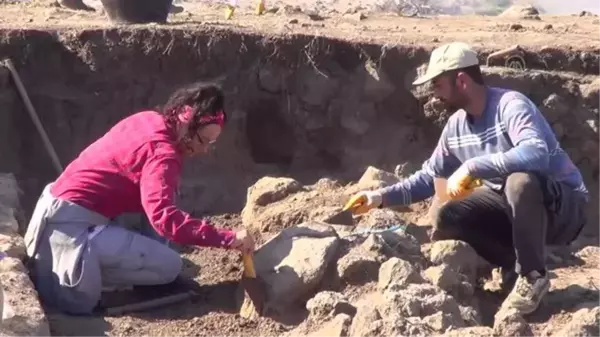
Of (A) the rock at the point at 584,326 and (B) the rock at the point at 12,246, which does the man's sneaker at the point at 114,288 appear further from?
(A) the rock at the point at 584,326

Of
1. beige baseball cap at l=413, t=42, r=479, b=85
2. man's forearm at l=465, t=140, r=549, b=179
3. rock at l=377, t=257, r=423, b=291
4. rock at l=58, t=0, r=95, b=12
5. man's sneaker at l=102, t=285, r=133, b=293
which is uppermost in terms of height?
beige baseball cap at l=413, t=42, r=479, b=85

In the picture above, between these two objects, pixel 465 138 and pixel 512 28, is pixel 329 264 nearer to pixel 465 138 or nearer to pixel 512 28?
pixel 465 138

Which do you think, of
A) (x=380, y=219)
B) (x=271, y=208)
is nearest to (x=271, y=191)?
(x=271, y=208)

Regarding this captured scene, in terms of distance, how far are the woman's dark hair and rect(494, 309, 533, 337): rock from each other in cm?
151

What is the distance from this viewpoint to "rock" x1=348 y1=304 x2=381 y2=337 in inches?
151

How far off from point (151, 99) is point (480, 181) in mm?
3206

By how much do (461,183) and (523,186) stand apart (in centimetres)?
25

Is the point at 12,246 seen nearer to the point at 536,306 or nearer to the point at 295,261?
the point at 295,261

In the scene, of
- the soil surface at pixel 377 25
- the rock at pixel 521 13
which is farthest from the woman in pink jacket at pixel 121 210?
the rock at pixel 521 13

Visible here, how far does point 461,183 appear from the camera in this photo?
4316 mm

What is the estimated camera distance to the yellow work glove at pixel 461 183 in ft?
14.2

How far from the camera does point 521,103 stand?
437cm

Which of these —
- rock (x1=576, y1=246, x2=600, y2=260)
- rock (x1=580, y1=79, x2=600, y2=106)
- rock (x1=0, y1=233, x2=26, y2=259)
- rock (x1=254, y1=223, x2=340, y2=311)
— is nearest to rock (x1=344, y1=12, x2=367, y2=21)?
rock (x1=580, y1=79, x2=600, y2=106)

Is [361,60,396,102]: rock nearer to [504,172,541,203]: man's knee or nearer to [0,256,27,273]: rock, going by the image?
[504,172,541,203]: man's knee
